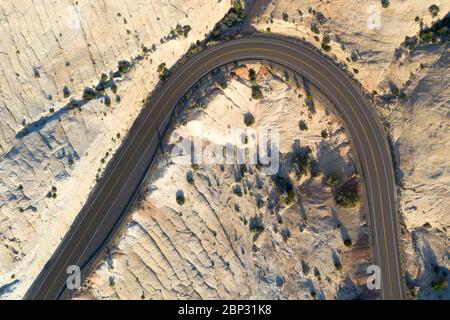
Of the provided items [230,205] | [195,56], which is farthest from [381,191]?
[195,56]

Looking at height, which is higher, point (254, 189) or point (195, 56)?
point (195, 56)

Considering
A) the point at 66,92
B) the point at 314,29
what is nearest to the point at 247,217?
the point at 314,29

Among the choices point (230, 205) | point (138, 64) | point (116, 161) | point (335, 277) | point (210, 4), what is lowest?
point (335, 277)

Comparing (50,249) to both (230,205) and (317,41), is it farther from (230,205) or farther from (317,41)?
(317,41)

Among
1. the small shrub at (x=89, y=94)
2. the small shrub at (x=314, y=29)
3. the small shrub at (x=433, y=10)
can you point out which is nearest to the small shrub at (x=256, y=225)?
the small shrub at (x=89, y=94)

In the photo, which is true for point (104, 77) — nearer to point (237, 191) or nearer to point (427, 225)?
point (237, 191)

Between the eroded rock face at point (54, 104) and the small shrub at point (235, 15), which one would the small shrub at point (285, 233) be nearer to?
Answer: the eroded rock face at point (54, 104)

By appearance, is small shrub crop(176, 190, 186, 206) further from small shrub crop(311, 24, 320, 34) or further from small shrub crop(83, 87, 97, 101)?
small shrub crop(311, 24, 320, 34)

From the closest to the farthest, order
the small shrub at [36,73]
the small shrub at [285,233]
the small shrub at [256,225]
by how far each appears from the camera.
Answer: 1. the small shrub at [36,73]
2. the small shrub at [256,225]
3. the small shrub at [285,233]

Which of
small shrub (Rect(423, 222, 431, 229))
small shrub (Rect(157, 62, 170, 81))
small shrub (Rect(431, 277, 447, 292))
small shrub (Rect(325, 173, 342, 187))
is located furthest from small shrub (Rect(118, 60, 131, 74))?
small shrub (Rect(431, 277, 447, 292))
